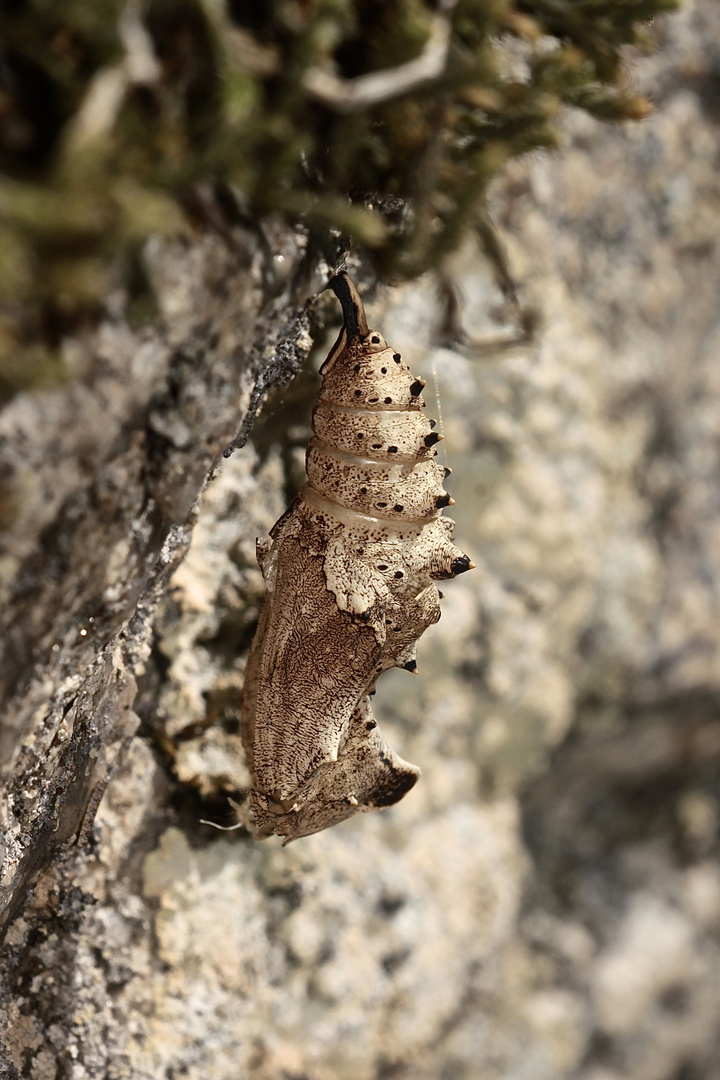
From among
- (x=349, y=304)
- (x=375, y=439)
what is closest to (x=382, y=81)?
(x=349, y=304)

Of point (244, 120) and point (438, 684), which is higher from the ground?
point (244, 120)

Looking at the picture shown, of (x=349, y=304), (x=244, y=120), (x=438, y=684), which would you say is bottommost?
(x=438, y=684)

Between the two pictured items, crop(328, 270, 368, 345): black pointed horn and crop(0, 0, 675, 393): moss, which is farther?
crop(328, 270, 368, 345): black pointed horn

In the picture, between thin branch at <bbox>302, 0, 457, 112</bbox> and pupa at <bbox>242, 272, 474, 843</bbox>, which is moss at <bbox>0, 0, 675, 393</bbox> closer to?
thin branch at <bbox>302, 0, 457, 112</bbox>

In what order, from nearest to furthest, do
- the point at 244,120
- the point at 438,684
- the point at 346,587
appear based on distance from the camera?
the point at 244,120 → the point at 346,587 → the point at 438,684

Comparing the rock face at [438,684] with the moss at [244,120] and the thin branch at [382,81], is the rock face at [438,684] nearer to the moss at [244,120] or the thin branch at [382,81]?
the moss at [244,120]

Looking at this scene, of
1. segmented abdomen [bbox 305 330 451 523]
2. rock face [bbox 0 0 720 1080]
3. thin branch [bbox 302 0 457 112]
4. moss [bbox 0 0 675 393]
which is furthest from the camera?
segmented abdomen [bbox 305 330 451 523]

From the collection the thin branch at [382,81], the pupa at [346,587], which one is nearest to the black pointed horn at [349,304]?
the pupa at [346,587]

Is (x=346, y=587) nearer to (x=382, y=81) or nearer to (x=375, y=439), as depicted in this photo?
(x=375, y=439)

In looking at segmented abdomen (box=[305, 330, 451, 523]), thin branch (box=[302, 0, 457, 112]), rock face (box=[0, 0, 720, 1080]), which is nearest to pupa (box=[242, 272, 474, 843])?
segmented abdomen (box=[305, 330, 451, 523])
